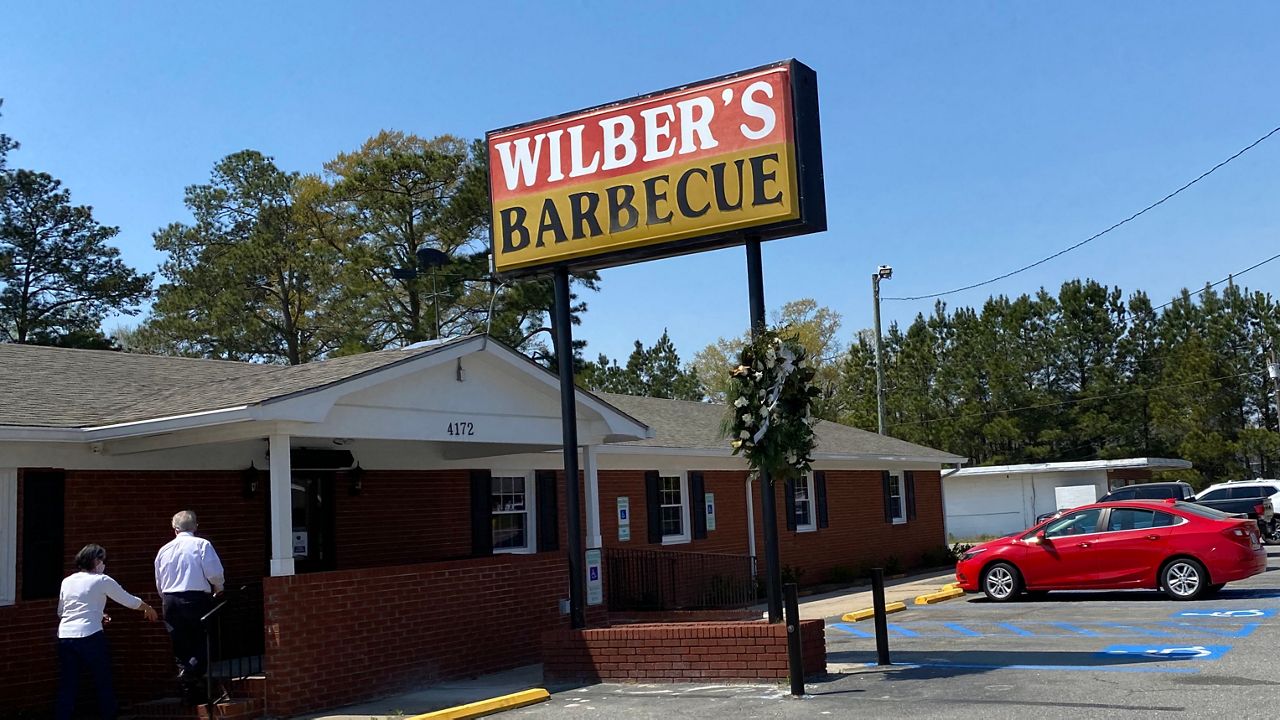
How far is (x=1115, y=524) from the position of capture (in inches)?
711

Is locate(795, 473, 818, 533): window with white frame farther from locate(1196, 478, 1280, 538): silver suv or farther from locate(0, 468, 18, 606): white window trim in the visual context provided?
locate(0, 468, 18, 606): white window trim

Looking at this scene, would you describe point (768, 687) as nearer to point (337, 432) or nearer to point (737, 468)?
point (337, 432)

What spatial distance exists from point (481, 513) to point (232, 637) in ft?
18.4

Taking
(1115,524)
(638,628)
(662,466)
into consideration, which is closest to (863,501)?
(662,466)

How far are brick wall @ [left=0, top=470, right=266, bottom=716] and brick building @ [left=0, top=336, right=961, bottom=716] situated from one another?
0.02 meters

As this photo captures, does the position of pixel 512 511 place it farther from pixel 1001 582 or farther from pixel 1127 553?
pixel 1127 553

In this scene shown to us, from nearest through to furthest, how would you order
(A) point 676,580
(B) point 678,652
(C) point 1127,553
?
(B) point 678,652 → (C) point 1127,553 → (A) point 676,580

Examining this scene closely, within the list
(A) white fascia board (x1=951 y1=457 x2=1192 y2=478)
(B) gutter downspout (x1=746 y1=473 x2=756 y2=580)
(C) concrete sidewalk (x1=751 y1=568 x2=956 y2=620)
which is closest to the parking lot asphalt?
(C) concrete sidewalk (x1=751 y1=568 x2=956 y2=620)

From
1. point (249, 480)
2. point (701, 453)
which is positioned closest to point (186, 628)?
point (249, 480)

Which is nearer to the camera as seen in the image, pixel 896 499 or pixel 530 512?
pixel 530 512

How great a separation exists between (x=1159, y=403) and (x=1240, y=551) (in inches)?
1160

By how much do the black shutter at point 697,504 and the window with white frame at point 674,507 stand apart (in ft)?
0.37

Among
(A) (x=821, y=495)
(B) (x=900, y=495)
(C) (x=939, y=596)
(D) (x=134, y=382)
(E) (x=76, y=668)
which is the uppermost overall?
(D) (x=134, y=382)

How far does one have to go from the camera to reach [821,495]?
25.8m
